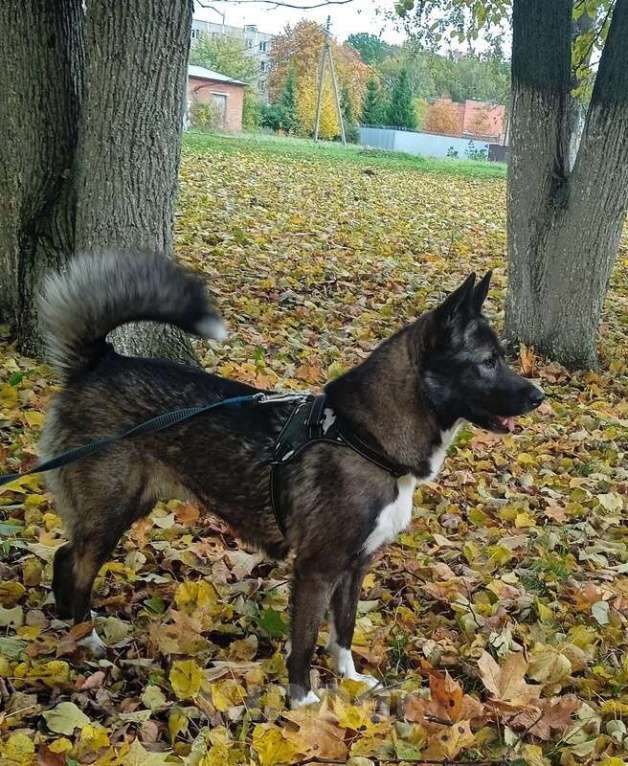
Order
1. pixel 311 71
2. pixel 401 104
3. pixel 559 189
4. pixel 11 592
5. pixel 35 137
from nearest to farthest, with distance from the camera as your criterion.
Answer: pixel 11 592 < pixel 35 137 < pixel 559 189 < pixel 311 71 < pixel 401 104

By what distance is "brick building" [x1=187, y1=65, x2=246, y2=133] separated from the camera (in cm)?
6431

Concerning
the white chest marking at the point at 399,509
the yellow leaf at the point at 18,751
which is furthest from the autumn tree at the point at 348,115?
the yellow leaf at the point at 18,751

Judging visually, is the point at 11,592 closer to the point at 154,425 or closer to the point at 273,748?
the point at 154,425

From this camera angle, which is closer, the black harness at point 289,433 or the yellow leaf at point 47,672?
the yellow leaf at point 47,672

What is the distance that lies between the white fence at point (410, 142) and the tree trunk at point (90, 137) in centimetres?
5332

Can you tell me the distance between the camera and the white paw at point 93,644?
3.44 meters

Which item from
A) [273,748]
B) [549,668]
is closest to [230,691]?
[273,748]

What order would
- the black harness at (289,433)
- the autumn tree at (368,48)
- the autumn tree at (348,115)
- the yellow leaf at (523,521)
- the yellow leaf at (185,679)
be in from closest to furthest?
the yellow leaf at (185,679), the black harness at (289,433), the yellow leaf at (523,521), the autumn tree at (348,115), the autumn tree at (368,48)

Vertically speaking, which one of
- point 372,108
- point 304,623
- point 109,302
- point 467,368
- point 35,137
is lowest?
point 304,623

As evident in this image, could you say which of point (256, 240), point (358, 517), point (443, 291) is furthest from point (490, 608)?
point (256, 240)

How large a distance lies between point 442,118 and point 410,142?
29428mm

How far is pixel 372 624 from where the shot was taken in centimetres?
393

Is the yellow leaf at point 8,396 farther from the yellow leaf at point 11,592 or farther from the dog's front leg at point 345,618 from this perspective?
the dog's front leg at point 345,618

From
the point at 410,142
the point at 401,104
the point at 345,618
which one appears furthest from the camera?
the point at 401,104
